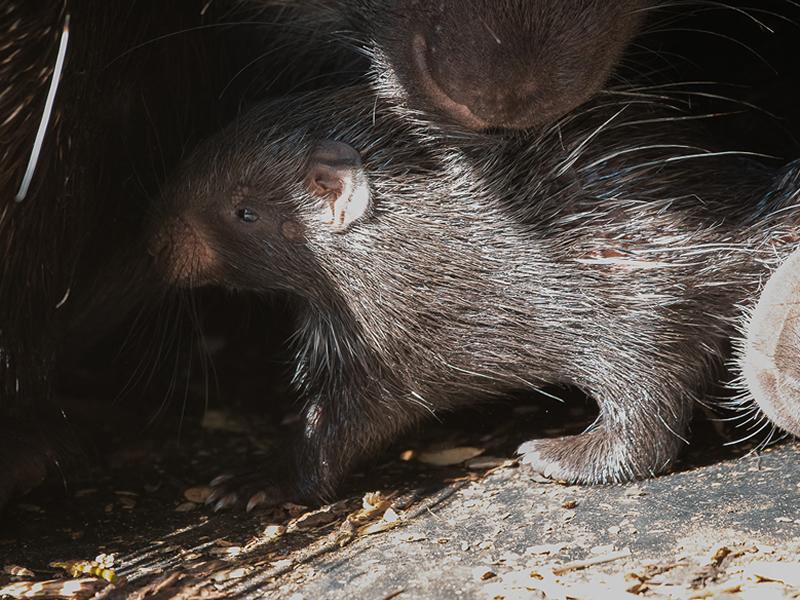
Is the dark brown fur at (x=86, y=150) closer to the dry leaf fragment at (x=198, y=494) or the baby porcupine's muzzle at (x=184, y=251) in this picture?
the baby porcupine's muzzle at (x=184, y=251)

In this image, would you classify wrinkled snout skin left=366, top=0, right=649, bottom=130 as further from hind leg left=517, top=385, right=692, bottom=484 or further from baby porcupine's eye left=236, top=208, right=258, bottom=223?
hind leg left=517, top=385, right=692, bottom=484

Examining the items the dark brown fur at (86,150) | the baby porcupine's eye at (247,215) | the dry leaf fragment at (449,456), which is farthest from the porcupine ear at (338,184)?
the dry leaf fragment at (449,456)

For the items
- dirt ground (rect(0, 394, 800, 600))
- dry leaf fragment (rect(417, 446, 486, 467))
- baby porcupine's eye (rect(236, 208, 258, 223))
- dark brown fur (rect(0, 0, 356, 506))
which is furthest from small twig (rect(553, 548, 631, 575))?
dark brown fur (rect(0, 0, 356, 506))

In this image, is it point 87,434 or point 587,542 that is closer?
point 587,542

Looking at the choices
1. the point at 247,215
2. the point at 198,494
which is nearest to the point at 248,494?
the point at 198,494

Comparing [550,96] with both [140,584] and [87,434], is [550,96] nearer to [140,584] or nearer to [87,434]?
[140,584]

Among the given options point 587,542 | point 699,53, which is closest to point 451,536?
point 587,542
